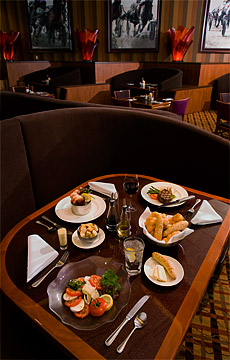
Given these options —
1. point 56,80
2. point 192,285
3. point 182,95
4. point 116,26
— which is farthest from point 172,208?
point 116,26

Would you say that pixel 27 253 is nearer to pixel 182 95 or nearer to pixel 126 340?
pixel 126 340

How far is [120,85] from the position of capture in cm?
657

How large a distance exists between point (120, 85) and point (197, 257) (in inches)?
249

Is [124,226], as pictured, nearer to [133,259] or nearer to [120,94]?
[133,259]

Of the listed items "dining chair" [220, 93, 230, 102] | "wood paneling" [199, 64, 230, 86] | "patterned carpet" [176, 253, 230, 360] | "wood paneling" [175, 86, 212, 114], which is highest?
"wood paneling" [199, 64, 230, 86]

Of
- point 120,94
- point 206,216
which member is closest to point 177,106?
point 120,94

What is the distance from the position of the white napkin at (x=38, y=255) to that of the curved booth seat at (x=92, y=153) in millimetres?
503

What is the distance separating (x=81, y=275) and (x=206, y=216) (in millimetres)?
606

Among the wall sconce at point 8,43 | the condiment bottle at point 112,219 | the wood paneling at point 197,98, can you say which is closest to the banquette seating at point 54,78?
the wall sconce at point 8,43

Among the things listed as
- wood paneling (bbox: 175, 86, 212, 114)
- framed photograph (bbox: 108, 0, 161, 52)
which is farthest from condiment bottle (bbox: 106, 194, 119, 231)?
framed photograph (bbox: 108, 0, 161, 52)

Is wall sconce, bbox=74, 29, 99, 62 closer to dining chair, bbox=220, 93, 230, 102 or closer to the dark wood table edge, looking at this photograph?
dining chair, bbox=220, 93, 230, 102

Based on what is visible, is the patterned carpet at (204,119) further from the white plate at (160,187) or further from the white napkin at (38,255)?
the white napkin at (38,255)

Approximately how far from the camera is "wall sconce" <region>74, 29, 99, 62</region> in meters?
7.16

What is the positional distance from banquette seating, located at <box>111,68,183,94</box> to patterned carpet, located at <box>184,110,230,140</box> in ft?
2.86
